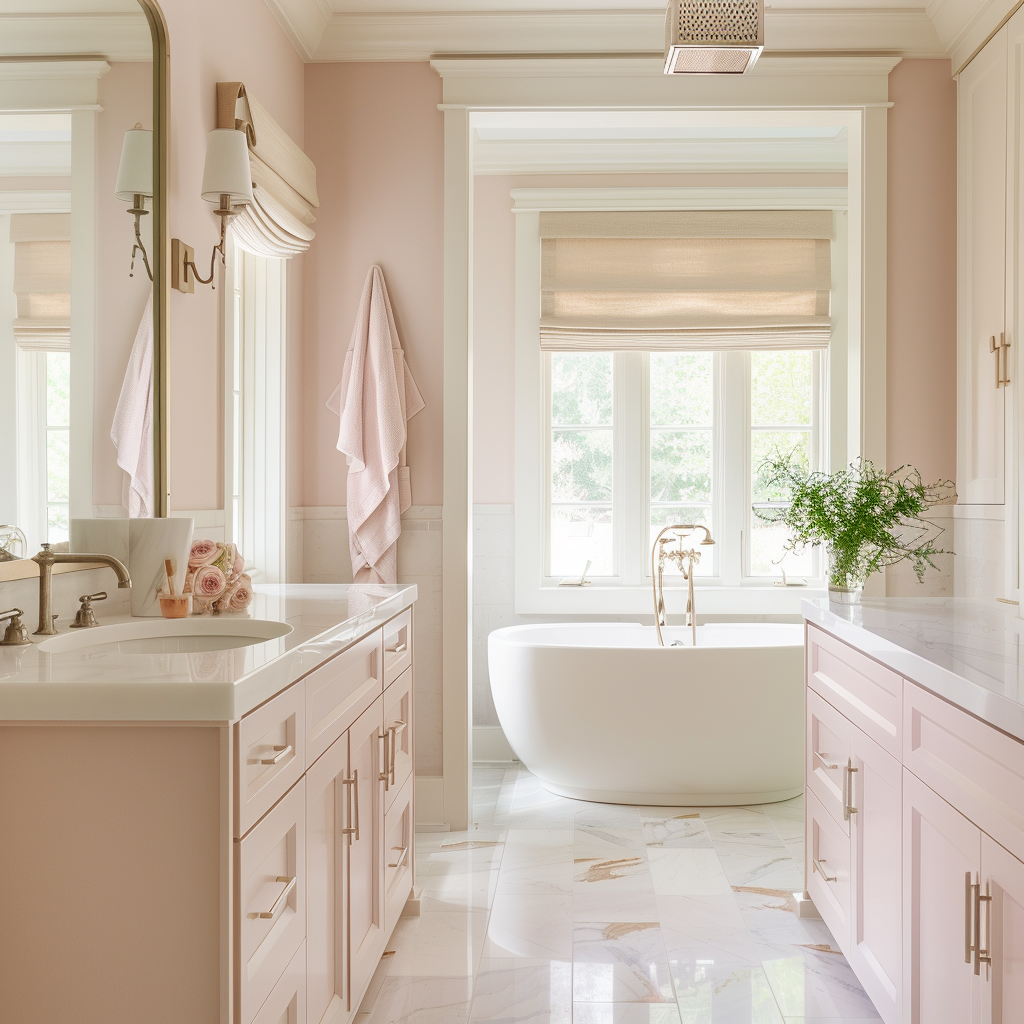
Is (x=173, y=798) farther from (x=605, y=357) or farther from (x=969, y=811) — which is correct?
(x=605, y=357)

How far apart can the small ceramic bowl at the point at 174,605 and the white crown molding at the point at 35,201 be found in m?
0.75

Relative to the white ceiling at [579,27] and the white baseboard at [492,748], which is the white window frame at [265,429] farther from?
the white baseboard at [492,748]

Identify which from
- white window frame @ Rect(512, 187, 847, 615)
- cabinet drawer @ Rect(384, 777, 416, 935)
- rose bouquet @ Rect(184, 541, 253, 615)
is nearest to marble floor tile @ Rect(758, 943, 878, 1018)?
cabinet drawer @ Rect(384, 777, 416, 935)

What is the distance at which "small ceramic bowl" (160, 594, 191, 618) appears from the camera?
73.4 inches

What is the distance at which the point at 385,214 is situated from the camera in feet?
10.5

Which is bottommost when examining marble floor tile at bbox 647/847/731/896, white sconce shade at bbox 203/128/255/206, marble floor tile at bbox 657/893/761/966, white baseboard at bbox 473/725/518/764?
marble floor tile at bbox 657/893/761/966

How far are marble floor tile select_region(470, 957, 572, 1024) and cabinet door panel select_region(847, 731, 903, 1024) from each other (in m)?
0.64

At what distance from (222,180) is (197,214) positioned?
142 millimetres

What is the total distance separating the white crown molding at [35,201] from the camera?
144 cm

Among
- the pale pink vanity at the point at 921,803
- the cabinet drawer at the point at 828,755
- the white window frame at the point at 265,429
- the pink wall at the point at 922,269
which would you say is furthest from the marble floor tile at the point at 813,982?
the white window frame at the point at 265,429

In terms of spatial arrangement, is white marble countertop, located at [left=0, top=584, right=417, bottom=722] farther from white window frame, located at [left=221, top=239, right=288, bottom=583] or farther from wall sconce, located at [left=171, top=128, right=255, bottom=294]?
white window frame, located at [left=221, top=239, right=288, bottom=583]

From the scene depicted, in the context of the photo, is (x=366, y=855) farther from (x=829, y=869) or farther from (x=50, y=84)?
(x=50, y=84)

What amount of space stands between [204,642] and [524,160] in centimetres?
294

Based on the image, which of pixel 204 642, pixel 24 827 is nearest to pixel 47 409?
pixel 204 642
